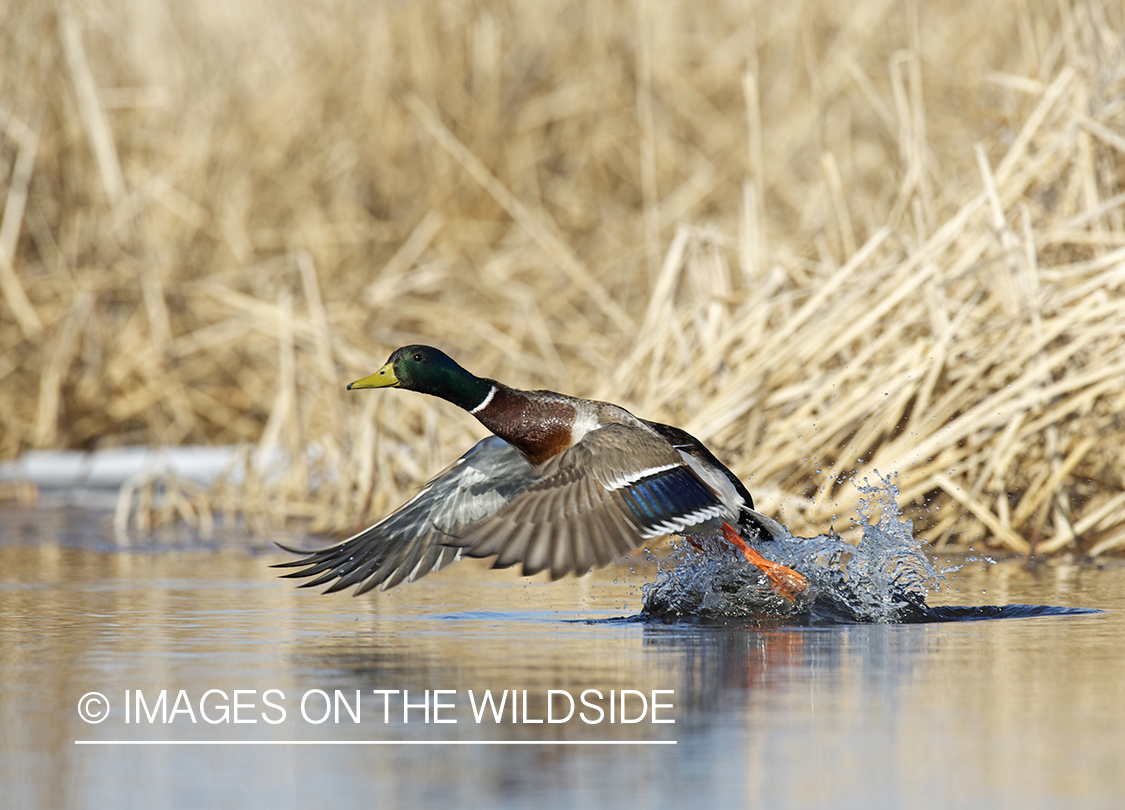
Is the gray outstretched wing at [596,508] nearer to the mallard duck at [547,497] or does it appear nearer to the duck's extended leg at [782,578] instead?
the mallard duck at [547,497]

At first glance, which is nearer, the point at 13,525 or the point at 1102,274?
the point at 1102,274

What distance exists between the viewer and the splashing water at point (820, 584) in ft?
15.4

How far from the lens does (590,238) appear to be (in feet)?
32.9

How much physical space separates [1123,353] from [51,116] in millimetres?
6249

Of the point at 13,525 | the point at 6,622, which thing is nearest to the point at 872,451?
the point at 6,622

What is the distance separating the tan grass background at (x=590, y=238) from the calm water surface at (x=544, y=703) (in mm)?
1164

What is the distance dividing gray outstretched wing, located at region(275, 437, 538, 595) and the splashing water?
2.07 ft

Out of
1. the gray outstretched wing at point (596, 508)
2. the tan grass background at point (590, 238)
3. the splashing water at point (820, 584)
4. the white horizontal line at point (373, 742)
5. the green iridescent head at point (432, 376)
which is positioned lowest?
the white horizontal line at point (373, 742)

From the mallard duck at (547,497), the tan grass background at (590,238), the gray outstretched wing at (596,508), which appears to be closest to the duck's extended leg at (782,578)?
the mallard duck at (547,497)

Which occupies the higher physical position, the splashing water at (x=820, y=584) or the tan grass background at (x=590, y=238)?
the tan grass background at (x=590, y=238)

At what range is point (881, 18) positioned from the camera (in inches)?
381

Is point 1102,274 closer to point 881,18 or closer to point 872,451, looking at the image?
point 872,451

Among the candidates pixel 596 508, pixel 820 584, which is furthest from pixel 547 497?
pixel 820 584

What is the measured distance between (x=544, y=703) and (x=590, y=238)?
6977 mm
